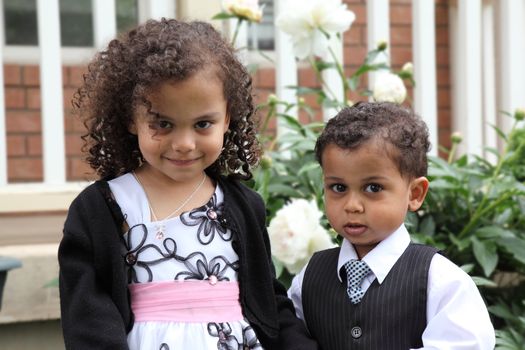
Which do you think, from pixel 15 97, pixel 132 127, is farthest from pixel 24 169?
pixel 132 127

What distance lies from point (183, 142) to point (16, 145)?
3561 millimetres

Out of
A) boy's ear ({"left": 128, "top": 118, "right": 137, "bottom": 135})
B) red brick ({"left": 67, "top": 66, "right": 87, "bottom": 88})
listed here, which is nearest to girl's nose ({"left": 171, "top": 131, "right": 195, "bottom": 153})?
boy's ear ({"left": 128, "top": 118, "right": 137, "bottom": 135})

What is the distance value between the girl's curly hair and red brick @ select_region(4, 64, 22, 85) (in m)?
3.12

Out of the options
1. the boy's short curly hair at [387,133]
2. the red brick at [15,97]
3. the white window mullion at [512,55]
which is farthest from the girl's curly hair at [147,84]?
the red brick at [15,97]

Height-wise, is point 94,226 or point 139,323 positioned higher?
point 94,226

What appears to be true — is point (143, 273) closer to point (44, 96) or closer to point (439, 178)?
point (439, 178)

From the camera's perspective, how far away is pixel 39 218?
11.9 feet

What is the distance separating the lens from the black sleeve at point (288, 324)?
2.02 m

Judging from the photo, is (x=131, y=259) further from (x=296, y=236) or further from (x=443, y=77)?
(x=443, y=77)

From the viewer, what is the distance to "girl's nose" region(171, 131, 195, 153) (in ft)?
6.09

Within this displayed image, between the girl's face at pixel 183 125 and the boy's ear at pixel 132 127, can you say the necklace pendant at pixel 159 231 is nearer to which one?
the girl's face at pixel 183 125

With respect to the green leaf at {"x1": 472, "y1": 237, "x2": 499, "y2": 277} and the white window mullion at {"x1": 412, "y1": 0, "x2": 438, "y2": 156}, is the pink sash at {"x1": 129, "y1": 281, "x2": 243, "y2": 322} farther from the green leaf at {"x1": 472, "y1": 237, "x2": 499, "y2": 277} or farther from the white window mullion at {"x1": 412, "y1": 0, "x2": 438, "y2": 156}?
the white window mullion at {"x1": 412, "y1": 0, "x2": 438, "y2": 156}

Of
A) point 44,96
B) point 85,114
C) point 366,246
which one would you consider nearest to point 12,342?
point 44,96

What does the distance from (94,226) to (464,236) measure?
5.48 feet
